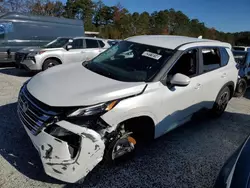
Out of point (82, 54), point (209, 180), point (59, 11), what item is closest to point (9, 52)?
point (82, 54)

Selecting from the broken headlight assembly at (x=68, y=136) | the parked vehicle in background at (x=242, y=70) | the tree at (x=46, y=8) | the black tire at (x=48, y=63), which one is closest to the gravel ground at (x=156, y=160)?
the broken headlight assembly at (x=68, y=136)

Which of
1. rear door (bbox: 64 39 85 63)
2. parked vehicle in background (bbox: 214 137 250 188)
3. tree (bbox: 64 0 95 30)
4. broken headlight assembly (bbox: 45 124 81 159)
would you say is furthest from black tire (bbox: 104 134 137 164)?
tree (bbox: 64 0 95 30)

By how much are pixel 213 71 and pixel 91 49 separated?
19.6ft

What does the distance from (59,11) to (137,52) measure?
42.1 metres

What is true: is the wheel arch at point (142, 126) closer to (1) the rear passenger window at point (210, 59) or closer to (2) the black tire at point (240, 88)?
(1) the rear passenger window at point (210, 59)

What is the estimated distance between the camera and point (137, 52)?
3.57 meters

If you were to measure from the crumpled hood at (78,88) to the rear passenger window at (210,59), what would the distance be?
1.60m

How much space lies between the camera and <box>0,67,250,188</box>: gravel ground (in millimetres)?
2613

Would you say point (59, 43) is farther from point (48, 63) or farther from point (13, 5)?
point (13, 5)

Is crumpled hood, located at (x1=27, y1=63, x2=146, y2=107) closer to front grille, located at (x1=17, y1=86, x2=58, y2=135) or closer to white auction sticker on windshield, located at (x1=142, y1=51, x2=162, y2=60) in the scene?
front grille, located at (x1=17, y1=86, x2=58, y2=135)

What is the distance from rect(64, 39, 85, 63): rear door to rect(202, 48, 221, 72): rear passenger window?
5.58 metres

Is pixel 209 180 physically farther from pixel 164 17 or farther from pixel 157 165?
pixel 164 17

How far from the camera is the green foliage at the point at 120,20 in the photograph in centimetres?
4065

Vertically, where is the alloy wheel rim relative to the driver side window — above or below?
below
